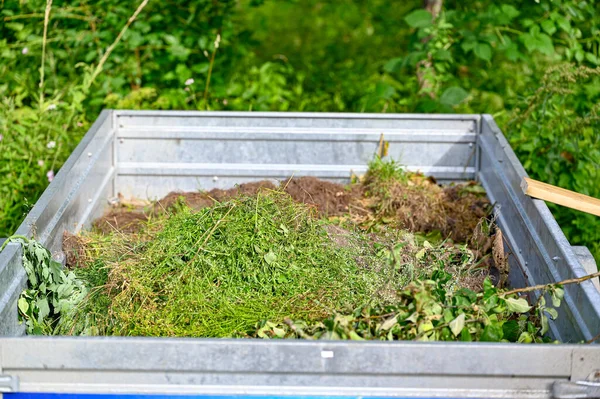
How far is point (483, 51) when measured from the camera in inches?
203

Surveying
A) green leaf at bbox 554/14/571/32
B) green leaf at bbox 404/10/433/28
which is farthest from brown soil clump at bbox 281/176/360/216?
green leaf at bbox 554/14/571/32

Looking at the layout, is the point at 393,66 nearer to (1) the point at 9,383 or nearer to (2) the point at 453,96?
(2) the point at 453,96

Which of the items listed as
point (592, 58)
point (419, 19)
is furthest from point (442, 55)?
point (592, 58)

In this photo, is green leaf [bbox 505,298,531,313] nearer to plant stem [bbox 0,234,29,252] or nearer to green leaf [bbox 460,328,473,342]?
green leaf [bbox 460,328,473,342]

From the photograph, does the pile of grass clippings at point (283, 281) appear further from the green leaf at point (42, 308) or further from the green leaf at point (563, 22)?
the green leaf at point (563, 22)

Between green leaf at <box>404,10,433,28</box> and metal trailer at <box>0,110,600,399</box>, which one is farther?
green leaf at <box>404,10,433,28</box>

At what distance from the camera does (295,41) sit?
938 cm

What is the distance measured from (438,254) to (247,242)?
31.5 inches

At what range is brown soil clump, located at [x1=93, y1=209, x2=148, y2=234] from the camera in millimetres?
3783

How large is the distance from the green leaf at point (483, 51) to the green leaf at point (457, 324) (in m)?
3.06

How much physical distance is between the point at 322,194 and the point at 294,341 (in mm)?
1948

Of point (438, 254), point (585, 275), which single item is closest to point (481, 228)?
point (438, 254)

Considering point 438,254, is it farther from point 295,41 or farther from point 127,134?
point 295,41

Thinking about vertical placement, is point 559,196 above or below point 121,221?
above
